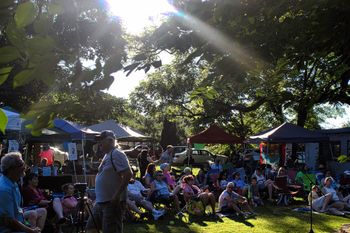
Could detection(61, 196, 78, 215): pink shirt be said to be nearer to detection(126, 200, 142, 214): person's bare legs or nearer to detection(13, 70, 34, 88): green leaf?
detection(126, 200, 142, 214): person's bare legs

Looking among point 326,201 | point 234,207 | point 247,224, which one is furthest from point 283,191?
point 247,224

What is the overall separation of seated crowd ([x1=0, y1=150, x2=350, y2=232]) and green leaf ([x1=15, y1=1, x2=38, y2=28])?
344 centimetres

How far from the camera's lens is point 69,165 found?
623 inches

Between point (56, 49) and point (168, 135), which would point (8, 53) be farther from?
point (168, 135)

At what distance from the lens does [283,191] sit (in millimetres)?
14172

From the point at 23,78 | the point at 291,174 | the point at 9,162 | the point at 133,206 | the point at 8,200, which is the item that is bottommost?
the point at 133,206

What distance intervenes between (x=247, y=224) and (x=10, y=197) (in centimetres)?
687

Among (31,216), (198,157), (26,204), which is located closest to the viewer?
(31,216)

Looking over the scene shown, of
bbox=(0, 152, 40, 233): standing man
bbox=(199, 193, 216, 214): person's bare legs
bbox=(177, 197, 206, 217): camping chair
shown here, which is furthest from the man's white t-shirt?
bbox=(199, 193, 216, 214): person's bare legs

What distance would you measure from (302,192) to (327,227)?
536 cm

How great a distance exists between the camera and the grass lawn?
9.34 m

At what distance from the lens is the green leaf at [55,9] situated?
1498 millimetres

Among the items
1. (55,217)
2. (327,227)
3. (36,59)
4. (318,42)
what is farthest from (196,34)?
(327,227)

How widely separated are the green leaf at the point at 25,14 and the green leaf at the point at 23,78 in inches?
6.7
